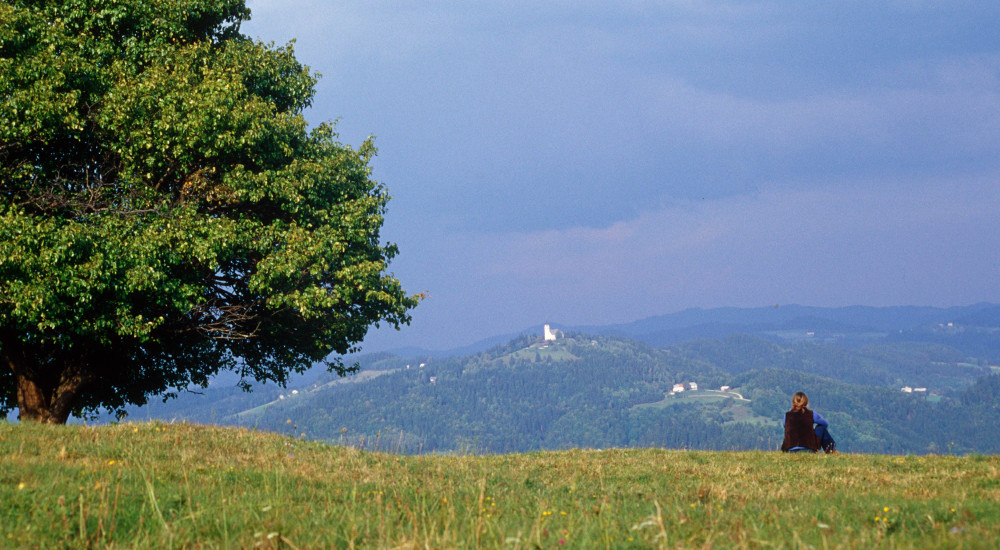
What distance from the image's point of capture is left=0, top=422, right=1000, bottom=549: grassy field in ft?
23.5

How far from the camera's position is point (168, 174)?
2098 cm

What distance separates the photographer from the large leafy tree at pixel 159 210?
17297mm

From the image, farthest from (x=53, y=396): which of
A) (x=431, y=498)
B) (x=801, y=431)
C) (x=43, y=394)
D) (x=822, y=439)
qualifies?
(x=822, y=439)

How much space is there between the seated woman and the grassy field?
2.07m

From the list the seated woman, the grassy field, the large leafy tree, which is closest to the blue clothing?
the seated woman

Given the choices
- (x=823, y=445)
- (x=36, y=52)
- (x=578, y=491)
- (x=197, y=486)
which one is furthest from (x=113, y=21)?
(x=823, y=445)

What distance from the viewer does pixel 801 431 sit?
18.4 metres

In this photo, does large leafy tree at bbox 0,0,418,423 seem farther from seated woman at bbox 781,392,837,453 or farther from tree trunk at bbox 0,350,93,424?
seated woman at bbox 781,392,837,453

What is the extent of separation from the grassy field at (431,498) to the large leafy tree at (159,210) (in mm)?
4251

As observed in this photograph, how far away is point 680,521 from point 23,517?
23.9 feet

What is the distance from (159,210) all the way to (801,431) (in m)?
18.5

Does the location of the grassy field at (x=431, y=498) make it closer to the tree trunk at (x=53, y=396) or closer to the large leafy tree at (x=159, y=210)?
the large leafy tree at (x=159, y=210)

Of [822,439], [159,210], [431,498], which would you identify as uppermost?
[159,210]

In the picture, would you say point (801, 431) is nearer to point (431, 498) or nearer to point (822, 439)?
point (822, 439)
